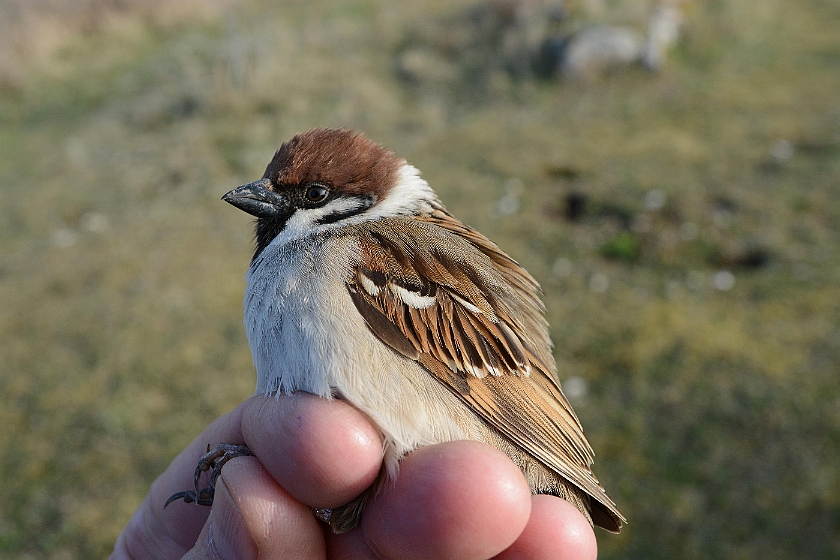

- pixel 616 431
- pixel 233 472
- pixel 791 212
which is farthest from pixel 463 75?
pixel 233 472

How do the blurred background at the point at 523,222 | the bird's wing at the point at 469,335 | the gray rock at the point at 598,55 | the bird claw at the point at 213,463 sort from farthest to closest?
the gray rock at the point at 598,55 → the blurred background at the point at 523,222 → the bird claw at the point at 213,463 → the bird's wing at the point at 469,335

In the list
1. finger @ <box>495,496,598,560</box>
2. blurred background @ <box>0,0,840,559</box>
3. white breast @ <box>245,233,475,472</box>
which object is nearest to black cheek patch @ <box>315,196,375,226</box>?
white breast @ <box>245,233,475,472</box>

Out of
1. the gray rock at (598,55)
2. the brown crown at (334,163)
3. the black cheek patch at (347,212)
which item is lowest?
the gray rock at (598,55)

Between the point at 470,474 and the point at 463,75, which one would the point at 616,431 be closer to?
the point at 470,474

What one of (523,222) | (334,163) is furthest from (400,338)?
(523,222)

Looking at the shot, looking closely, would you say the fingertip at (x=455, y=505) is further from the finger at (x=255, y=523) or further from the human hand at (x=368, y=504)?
the finger at (x=255, y=523)

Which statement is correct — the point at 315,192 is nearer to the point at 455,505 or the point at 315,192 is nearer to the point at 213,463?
the point at 213,463

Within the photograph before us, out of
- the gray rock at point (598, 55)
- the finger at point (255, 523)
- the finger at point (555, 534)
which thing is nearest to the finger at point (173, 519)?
the finger at point (255, 523)
